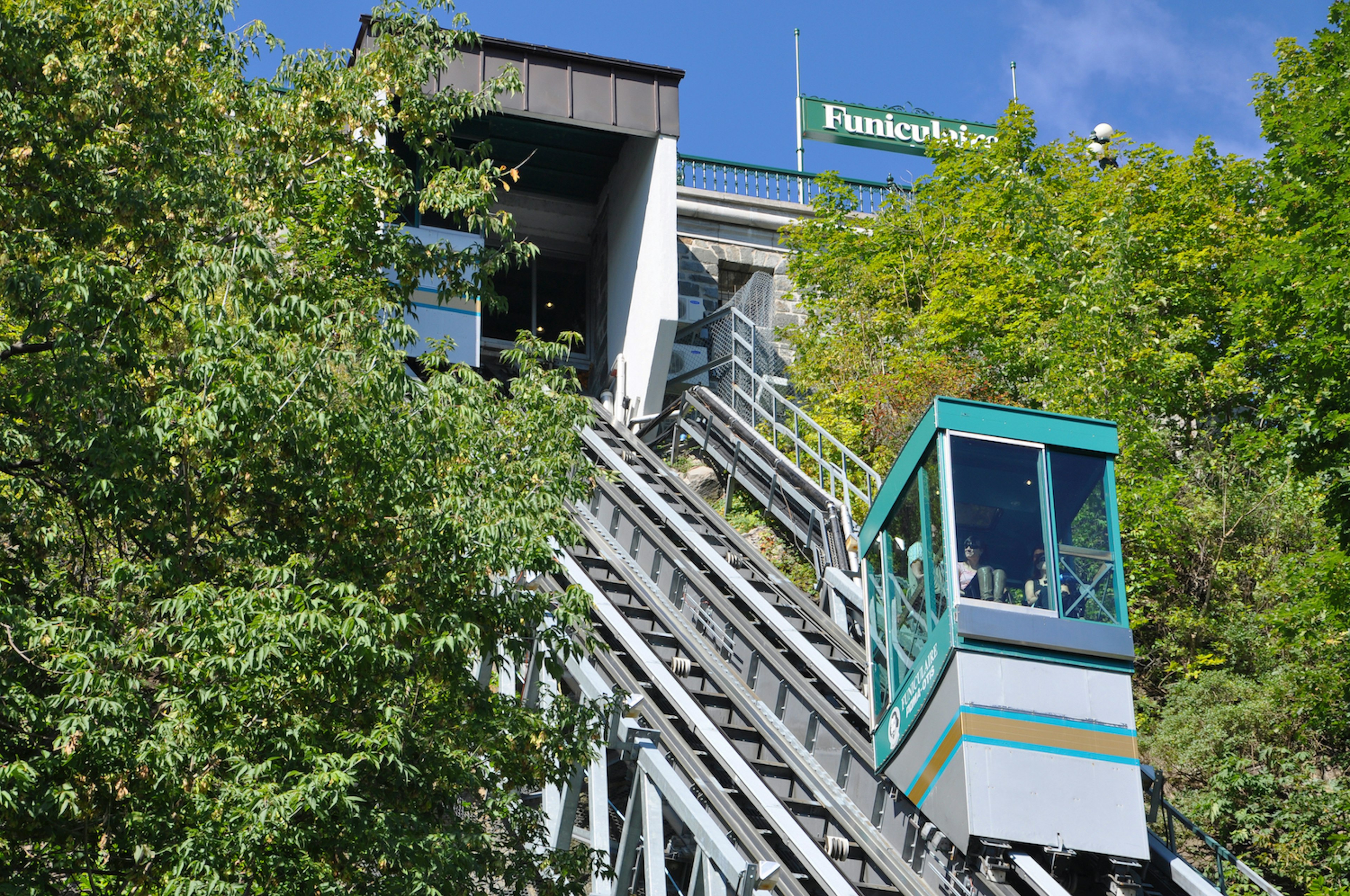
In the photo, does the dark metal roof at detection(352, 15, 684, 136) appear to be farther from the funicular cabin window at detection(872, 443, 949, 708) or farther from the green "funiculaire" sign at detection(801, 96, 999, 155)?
the funicular cabin window at detection(872, 443, 949, 708)

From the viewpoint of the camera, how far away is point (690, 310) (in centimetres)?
2892

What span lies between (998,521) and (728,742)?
130 inches

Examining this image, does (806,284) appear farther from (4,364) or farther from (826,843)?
(4,364)

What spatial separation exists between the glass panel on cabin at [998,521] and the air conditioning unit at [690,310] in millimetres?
17618

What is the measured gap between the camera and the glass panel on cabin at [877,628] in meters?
12.5

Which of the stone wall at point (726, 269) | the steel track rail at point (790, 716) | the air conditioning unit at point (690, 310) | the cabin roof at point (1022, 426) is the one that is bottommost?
the steel track rail at point (790, 716)

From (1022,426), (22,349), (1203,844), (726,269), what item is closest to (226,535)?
(22,349)

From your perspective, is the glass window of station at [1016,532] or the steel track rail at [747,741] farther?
the steel track rail at [747,741]

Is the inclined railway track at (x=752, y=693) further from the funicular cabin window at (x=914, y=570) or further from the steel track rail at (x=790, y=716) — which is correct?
the funicular cabin window at (x=914, y=570)

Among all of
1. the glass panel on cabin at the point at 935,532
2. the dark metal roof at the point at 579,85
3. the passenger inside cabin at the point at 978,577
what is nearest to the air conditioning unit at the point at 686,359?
the dark metal roof at the point at 579,85

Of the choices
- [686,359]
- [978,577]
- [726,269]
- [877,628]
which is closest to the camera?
[978,577]

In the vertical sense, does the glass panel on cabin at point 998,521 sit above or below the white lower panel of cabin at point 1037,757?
above

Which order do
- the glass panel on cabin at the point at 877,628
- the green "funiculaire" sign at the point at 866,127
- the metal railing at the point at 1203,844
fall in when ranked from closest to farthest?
the metal railing at the point at 1203,844, the glass panel on cabin at the point at 877,628, the green "funiculaire" sign at the point at 866,127

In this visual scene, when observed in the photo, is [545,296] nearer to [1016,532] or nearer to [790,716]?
[790,716]
